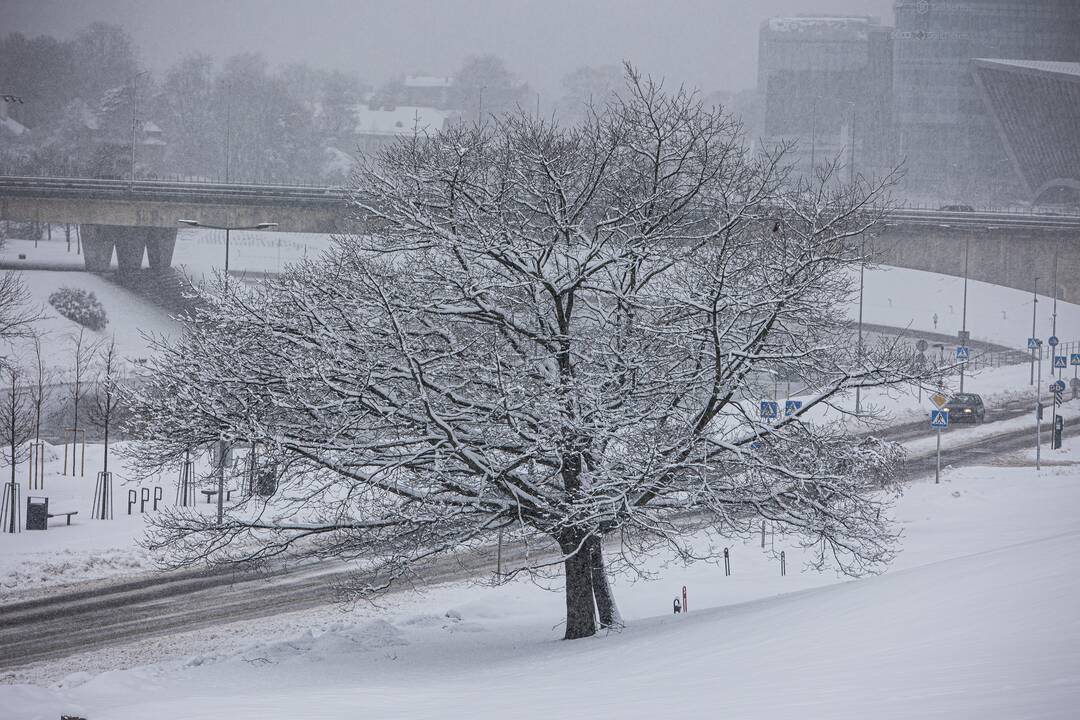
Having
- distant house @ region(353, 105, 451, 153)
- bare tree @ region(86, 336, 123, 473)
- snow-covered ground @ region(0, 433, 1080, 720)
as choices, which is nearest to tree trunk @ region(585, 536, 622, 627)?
snow-covered ground @ region(0, 433, 1080, 720)

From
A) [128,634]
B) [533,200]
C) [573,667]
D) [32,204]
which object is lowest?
[128,634]

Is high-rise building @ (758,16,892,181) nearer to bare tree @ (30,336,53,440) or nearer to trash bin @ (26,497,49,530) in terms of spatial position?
bare tree @ (30,336,53,440)

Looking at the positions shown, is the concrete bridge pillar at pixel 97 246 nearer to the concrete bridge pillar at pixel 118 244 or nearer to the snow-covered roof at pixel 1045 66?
the concrete bridge pillar at pixel 118 244

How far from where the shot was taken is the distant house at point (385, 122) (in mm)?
152875

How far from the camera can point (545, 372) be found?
1532cm

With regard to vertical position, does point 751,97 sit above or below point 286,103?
above

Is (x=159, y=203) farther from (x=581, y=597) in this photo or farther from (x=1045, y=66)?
(x=1045, y=66)

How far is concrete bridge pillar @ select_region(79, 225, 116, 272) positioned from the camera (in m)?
73.3

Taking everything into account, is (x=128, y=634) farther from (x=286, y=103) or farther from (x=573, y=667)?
(x=286, y=103)

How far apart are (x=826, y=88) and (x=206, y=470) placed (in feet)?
423

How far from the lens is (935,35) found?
13225 cm

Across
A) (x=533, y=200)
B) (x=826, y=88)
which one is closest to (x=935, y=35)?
(x=826, y=88)

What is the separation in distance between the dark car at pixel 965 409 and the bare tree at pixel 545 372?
2946 centimetres

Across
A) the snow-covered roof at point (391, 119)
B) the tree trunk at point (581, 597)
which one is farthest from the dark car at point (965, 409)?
the snow-covered roof at point (391, 119)
